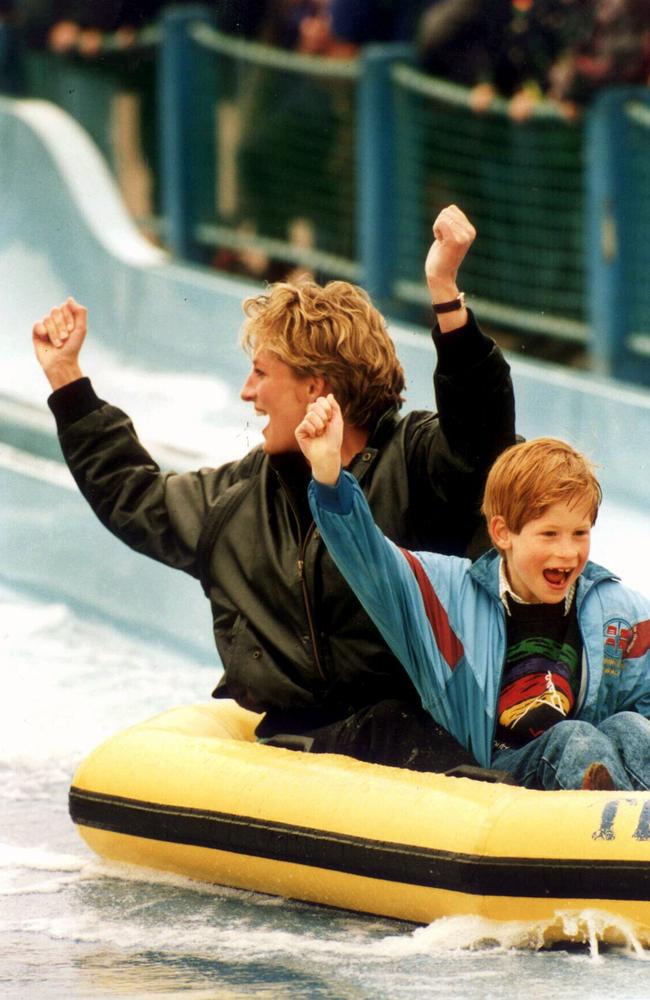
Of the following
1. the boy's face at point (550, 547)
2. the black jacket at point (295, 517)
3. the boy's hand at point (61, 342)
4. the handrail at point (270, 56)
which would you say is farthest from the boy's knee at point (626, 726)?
the handrail at point (270, 56)

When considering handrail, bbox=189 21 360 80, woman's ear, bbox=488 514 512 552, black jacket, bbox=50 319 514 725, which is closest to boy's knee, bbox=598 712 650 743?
woman's ear, bbox=488 514 512 552

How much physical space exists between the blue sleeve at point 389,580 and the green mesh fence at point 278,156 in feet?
16.3

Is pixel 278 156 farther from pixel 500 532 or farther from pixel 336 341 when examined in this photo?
pixel 500 532

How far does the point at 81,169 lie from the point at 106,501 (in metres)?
5.56

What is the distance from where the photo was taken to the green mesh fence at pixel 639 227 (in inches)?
301

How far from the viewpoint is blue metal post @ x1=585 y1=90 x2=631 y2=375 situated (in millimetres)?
7668

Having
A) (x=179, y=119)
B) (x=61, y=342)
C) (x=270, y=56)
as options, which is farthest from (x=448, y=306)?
(x=179, y=119)

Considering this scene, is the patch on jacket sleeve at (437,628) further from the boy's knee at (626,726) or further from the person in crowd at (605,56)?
the person in crowd at (605,56)

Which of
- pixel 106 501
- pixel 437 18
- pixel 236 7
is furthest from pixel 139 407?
pixel 106 501

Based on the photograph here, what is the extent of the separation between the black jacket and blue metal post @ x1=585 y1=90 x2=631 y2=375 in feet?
10.6

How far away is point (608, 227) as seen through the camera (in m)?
7.77

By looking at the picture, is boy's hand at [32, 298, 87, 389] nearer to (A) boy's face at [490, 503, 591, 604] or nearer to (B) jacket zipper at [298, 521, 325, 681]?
(B) jacket zipper at [298, 521, 325, 681]

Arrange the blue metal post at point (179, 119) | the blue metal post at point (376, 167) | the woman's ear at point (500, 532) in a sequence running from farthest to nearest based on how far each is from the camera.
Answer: the blue metal post at point (179, 119) < the blue metal post at point (376, 167) < the woman's ear at point (500, 532)

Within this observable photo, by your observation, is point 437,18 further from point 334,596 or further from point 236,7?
point 334,596
